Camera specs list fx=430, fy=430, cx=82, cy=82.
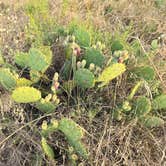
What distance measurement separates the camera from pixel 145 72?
2.04 meters

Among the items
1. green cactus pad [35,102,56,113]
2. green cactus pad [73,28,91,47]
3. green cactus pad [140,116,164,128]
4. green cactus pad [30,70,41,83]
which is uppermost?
green cactus pad [73,28,91,47]

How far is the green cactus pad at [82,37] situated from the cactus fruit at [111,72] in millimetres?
241

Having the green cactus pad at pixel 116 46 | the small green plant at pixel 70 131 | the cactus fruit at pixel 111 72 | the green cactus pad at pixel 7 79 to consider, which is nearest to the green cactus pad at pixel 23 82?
the green cactus pad at pixel 7 79

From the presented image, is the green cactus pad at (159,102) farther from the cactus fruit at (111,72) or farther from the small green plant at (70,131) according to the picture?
the small green plant at (70,131)

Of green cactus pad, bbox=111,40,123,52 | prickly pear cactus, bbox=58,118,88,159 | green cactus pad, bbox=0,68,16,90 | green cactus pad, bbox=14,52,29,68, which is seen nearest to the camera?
prickly pear cactus, bbox=58,118,88,159

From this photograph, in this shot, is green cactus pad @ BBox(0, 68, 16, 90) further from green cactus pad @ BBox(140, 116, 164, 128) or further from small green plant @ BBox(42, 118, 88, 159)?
green cactus pad @ BBox(140, 116, 164, 128)

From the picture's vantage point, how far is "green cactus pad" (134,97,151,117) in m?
1.91

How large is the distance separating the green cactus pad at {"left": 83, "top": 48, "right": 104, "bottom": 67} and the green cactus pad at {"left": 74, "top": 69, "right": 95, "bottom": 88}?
12cm

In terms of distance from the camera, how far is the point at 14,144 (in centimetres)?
190

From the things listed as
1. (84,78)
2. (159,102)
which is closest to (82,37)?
(84,78)

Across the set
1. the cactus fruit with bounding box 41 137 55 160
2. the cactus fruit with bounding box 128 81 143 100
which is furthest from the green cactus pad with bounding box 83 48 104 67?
the cactus fruit with bounding box 41 137 55 160

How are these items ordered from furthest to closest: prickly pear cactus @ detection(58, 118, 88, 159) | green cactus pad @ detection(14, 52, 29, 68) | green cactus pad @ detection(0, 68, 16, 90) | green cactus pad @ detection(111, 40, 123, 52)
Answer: green cactus pad @ detection(111, 40, 123, 52), green cactus pad @ detection(14, 52, 29, 68), green cactus pad @ detection(0, 68, 16, 90), prickly pear cactus @ detection(58, 118, 88, 159)

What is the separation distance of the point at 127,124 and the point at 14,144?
52cm

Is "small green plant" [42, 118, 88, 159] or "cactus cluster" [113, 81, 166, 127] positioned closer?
"small green plant" [42, 118, 88, 159]
